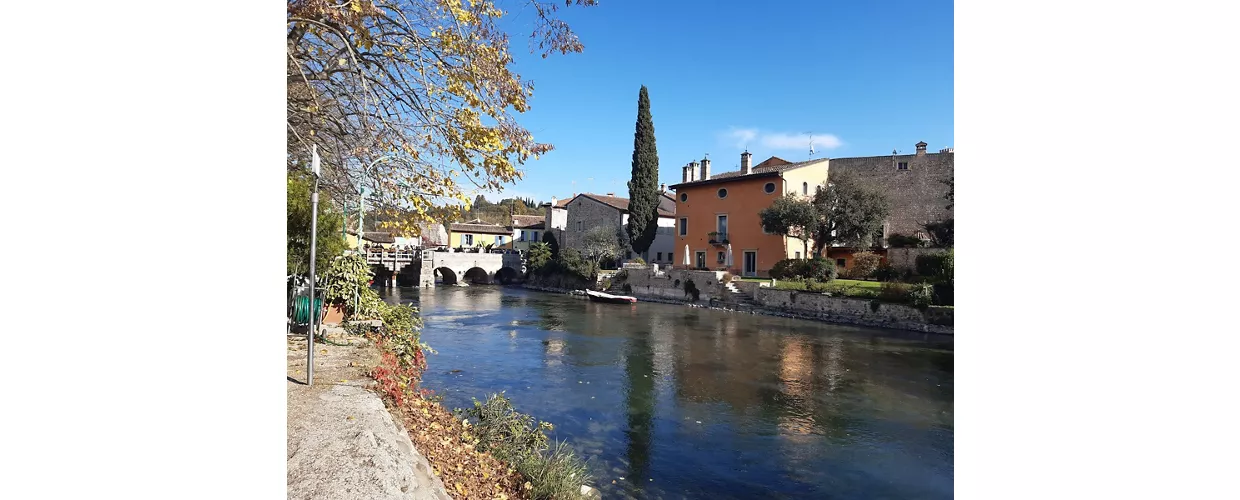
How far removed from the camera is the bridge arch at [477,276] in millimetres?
34906

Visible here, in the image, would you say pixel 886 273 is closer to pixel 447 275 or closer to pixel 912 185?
pixel 912 185

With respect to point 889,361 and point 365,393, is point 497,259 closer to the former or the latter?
point 889,361

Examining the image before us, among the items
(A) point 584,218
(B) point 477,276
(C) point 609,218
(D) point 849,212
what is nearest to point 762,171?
(D) point 849,212

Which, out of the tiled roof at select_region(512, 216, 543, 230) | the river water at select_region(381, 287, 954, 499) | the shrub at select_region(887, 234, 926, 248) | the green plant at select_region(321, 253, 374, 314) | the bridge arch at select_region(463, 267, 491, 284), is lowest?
the river water at select_region(381, 287, 954, 499)

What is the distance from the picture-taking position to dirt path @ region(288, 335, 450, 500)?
2488mm

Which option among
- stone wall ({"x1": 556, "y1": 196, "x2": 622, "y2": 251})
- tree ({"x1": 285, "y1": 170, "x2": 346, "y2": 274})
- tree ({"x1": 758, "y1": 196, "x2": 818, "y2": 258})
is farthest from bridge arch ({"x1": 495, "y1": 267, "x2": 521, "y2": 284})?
tree ({"x1": 285, "y1": 170, "x2": 346, "y2": 274})

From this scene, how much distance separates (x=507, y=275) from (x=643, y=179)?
506 inches

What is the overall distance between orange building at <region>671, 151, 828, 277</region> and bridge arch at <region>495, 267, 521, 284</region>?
12158 mm

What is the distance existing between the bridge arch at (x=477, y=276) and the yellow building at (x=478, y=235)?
3.50 meters

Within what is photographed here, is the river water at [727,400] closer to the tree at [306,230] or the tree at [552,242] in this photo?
the tree at [306,230]

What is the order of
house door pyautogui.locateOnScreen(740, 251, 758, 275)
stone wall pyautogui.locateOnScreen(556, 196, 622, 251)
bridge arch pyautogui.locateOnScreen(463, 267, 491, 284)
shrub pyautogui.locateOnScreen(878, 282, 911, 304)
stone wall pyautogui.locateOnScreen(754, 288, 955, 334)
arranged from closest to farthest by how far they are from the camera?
stone wall pyautogui.locateOnScreen(754, 288, 955, 334) < shrub pyautogui.locateOnScreen(878, 282, 911, 304) < house door pyautogui.locateOnScreen(740, 251, 758, 275) < stone wall pyautogui.locateOnScreen(556, 196, 622, 251) < bridge arch pyautogui.locateOnScreen(463, 267, 491, 284)

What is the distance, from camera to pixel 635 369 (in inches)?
412

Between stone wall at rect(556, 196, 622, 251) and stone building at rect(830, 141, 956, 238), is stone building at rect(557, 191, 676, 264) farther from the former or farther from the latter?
stone building at rect(830, 141, 956, 238)
